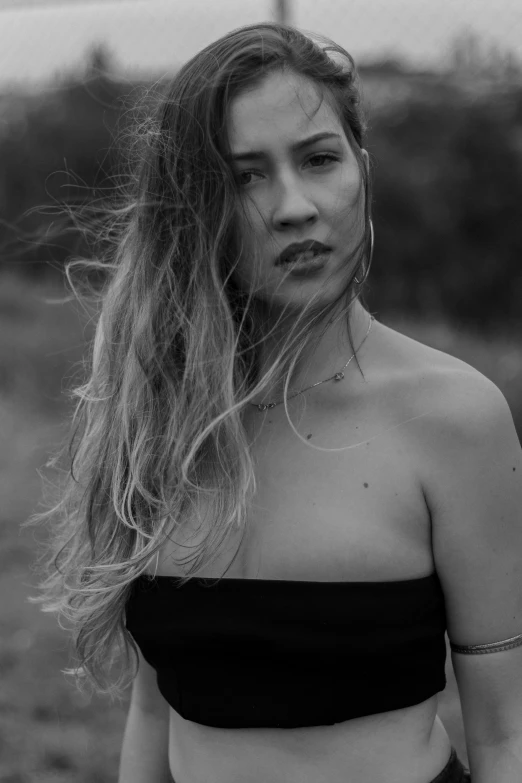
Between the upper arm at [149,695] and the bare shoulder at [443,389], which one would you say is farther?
the upper arm at [149,695]

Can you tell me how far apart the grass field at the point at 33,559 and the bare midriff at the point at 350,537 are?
2.22 feet

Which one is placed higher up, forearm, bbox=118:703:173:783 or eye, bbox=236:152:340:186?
eye, bbox=236:152:340:186

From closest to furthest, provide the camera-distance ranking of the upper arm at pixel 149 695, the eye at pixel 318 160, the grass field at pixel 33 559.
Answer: the eye at pixel 318 160, the upper arm at pixel 149 695, the grass field at pixel 33 559

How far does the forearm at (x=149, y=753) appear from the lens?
69.7 inches

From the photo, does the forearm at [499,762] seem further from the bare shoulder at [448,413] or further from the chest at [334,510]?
the bare shoulder at [448,413]

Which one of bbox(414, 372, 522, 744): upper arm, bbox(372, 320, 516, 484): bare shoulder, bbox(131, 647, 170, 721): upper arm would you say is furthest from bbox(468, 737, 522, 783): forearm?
bbox(131, 647, 170, 721): upper arm

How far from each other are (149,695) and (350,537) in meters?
0.60

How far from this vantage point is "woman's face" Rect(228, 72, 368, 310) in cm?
Answer: 146

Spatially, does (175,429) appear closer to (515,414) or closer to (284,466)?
(284,466)

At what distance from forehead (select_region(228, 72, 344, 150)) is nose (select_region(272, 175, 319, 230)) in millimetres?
70

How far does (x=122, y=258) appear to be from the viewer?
5.95 feet

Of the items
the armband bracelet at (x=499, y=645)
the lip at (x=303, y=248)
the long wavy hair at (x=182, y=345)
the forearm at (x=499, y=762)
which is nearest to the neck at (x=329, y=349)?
the long wavy hair at (x=182, y=345)

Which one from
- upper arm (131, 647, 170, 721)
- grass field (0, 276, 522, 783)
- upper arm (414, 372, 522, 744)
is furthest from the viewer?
grass field (0, 276, 522, 783)

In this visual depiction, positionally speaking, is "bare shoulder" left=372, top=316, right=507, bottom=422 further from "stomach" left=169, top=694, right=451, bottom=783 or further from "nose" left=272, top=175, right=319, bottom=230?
"stomach" left=169, top=694, right=451, bottom=783
